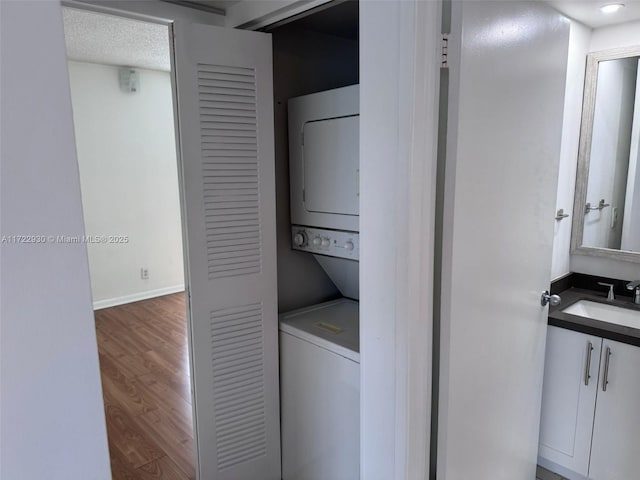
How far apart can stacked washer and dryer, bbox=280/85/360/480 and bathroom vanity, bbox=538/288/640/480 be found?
3.05ft

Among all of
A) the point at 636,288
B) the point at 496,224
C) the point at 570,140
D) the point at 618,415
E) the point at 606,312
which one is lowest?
the point at 618,415

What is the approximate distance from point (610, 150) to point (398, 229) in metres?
1.58

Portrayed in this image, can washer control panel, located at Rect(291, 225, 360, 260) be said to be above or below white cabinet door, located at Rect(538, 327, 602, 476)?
above

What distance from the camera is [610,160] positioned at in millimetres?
2129

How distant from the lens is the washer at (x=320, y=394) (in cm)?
168

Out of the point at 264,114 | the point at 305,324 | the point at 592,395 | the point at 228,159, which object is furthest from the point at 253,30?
the point at 592,395

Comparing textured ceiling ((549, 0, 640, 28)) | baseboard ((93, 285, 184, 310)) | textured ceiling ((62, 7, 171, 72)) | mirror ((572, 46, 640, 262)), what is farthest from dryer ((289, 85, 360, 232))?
baseboard ((93, 285, 184, 310))

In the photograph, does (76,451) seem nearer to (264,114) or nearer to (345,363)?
(345,363)

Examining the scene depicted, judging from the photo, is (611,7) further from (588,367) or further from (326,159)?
(588,367)

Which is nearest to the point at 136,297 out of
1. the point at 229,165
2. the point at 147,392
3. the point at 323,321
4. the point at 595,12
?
the point at 147,392

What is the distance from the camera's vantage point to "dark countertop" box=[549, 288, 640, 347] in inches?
68.9

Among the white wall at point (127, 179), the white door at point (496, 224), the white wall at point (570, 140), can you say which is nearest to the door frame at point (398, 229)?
the white door at point (496, 224)

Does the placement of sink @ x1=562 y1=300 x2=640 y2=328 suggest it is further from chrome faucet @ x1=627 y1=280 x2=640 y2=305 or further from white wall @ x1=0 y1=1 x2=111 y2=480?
white wall @ x1=0 y1=1 x2=111 y2=480

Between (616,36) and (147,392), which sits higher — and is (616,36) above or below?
above
